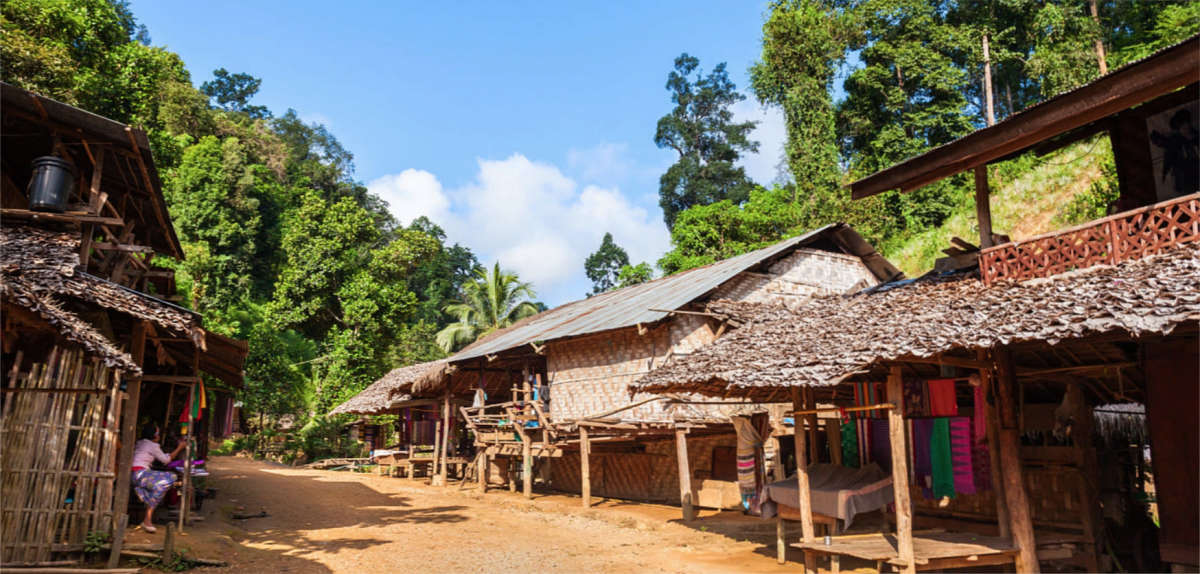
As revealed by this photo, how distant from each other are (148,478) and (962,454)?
9.94 meters

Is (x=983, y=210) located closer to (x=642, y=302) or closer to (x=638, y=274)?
(x=642, y=302)

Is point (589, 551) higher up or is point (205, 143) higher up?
point (205, 143)

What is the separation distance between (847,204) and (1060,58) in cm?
932

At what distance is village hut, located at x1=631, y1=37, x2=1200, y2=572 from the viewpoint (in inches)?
276

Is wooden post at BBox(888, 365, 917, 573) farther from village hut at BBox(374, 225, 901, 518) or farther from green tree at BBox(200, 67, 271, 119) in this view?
green tree at BBox(200, 67, 271, 119)

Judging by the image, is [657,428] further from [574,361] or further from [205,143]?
[205,143]

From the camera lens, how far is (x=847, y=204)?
94.0 ft

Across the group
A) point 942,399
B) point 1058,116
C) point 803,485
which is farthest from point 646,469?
point 1058,116

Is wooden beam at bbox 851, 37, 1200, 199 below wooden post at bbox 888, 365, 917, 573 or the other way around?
the other way around

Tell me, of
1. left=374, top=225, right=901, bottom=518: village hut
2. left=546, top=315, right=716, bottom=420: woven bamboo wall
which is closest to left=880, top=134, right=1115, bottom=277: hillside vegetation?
left=374, top=225, right=901, bottom=518: village hut

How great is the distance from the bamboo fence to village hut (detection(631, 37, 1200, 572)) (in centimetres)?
667

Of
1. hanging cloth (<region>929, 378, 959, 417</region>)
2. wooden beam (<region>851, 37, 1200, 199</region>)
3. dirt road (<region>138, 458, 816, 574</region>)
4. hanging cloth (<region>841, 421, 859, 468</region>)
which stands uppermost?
wooden beam (<region>851, 37, 1200, 199</region>)

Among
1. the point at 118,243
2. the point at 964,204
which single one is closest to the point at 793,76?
the point at 964,204

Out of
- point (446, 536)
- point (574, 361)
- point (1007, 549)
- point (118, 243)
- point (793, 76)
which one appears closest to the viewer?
point (1007, 549)
